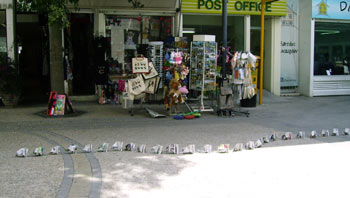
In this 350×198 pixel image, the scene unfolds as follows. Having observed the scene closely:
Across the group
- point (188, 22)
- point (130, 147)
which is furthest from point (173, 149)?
point (188, 22)

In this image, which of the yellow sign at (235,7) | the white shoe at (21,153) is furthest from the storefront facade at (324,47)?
the white shoe at (21,153)

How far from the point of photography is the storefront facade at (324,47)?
15430mm

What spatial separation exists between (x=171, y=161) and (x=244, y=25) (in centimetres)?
969

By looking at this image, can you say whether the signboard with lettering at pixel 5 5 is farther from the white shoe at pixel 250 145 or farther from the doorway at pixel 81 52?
the white shoe at pixel 250 145

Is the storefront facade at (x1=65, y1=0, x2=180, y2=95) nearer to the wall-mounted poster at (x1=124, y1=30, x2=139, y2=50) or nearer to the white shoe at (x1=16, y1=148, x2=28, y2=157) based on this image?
the wall-mounted poster at (x1=124, y1=30, x2=139, y2=50)

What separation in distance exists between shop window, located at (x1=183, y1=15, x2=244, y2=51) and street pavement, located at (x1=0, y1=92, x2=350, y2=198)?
480 cm

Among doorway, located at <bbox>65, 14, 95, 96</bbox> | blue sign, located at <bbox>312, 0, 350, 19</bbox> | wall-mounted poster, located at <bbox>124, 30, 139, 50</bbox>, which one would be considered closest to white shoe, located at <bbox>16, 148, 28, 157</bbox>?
doorway, located at <bbox>65, 14, 95, 96</bbox>

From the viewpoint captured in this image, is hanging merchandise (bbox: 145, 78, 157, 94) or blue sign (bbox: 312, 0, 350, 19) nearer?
hanging merchandise (bbox: 145, 78, 157, 94)

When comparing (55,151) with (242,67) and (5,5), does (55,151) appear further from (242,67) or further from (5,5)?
(5,5)

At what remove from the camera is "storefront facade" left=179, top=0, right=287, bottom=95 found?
46.9 feet

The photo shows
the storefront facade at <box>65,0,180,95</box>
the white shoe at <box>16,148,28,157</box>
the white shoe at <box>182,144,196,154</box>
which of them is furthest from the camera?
the storefront facade at <box>65,0,180,95</box>

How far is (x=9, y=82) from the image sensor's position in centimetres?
1182

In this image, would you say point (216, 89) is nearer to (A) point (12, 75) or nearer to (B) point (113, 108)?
(B) point (113, 108)

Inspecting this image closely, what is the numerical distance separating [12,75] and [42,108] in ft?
4.37
